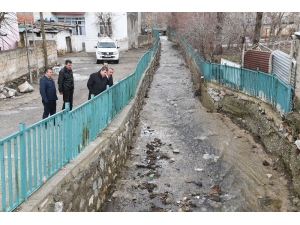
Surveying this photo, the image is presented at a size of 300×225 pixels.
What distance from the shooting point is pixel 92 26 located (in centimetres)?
3250

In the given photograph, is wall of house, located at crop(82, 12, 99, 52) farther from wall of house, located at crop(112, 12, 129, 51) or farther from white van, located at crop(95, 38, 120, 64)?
white van, located at crop(95, 38, 120, 64)

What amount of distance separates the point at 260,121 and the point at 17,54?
1021 centimetres

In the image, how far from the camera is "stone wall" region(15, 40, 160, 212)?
13.9 ft

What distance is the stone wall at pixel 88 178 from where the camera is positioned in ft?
13.9

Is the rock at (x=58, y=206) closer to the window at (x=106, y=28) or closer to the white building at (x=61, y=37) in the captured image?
the white building at (x=61, y=37)

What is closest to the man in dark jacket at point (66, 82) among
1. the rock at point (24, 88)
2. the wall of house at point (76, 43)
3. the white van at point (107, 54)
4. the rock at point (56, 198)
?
the rock at point (56, 198)

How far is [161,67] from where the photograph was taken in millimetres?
26812

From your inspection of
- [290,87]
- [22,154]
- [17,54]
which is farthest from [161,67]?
[22,154]

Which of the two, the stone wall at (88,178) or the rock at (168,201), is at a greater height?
the stone wall at (88,178)

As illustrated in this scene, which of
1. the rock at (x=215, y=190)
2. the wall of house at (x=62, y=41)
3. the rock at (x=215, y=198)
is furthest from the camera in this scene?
the wall of house at (x=62, y=41)

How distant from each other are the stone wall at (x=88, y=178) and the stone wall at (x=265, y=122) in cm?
365

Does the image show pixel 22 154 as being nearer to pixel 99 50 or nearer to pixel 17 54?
pixel 17 54

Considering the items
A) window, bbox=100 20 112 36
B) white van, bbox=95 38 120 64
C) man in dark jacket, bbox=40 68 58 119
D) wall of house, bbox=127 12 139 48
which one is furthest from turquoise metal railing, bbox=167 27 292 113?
wall of house, bbox=127 12 139 48

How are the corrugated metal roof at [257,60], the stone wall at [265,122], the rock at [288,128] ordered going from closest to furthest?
Answer: the stone wall at [265,122], the rock at [288,128], the corrugated metal roof at [257,60]
